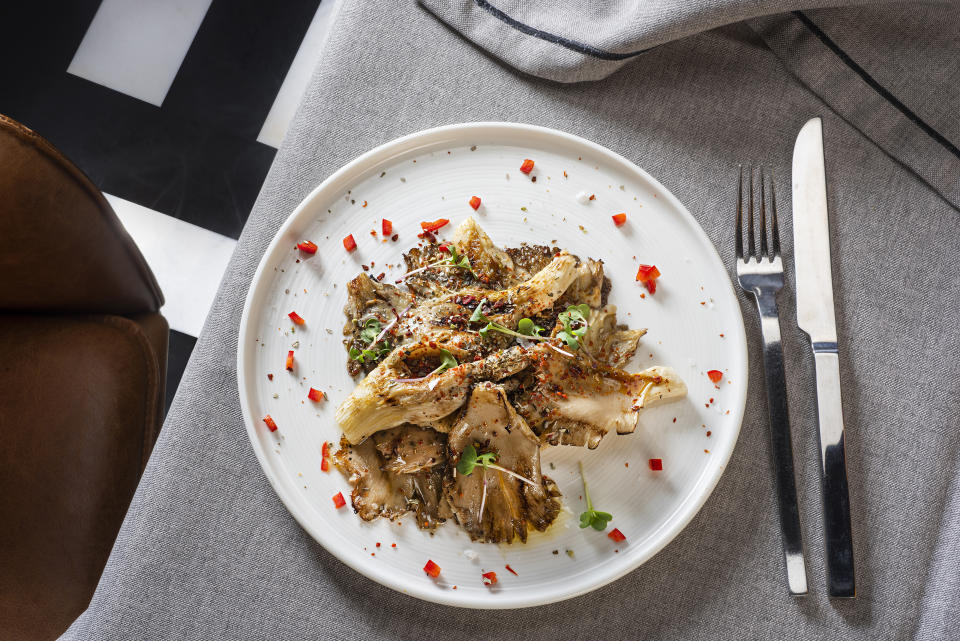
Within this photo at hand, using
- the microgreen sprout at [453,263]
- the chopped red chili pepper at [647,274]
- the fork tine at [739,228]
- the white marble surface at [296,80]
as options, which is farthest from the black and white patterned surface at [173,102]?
the fork tine at [739,228]

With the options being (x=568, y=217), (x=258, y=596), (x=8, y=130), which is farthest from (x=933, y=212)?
(x=8, y=130)

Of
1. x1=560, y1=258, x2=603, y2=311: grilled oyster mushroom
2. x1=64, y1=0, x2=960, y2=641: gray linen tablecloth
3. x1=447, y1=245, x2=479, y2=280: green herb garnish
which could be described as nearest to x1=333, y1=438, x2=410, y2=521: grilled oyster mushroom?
x1=64, y1=0, x2=960, y2=641: gray linen tablecloth

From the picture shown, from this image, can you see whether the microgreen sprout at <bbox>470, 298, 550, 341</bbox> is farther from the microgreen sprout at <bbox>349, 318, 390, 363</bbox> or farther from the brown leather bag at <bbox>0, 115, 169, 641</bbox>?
the brown leather bag at <bbox>0, 115, 169, 641</bbox>

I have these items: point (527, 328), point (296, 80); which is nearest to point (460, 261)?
point (527, 328)

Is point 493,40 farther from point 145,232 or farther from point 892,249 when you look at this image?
point 145,232

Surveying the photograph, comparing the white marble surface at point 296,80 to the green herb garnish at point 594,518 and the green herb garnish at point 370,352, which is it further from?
the green herb garnish at point 594,518

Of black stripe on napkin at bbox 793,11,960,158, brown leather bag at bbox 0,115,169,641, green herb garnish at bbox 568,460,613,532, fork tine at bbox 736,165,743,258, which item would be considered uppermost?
black stripe on napkin at bbox 793,11,960,158

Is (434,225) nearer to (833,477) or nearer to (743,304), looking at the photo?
(743,304)
